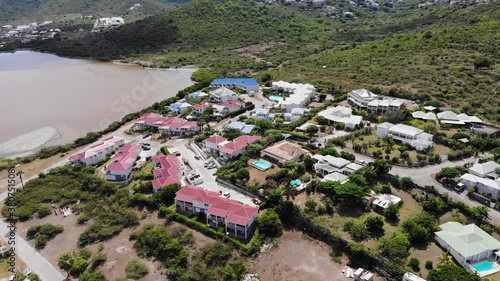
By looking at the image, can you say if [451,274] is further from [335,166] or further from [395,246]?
[335,166]

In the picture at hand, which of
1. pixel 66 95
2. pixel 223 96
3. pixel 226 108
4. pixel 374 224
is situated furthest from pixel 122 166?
pixel 66 95

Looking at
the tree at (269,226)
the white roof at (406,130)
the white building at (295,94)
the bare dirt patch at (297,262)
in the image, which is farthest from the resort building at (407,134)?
the tree at (269,226)

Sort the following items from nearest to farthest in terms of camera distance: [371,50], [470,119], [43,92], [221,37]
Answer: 1. [470,119]
2. [43,92]
3. [371,50]
4. [221,37]

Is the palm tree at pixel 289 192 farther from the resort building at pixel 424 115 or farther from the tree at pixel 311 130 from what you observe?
the resort building at pixel 424 115

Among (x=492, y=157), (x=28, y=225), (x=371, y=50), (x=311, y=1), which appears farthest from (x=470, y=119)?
(x=311, y=1)

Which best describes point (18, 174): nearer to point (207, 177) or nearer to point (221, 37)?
point (207, 177)
